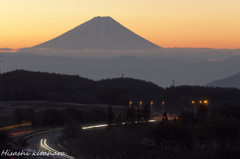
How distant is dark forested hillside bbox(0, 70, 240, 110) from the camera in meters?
127

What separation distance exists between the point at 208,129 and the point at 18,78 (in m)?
116

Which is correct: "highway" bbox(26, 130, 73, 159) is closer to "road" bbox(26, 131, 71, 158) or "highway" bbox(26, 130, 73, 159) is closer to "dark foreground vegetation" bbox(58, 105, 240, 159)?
"road" bbox(26, 131, 71, 158)

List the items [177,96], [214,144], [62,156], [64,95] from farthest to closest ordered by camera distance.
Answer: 1. [177,96]
2. [64,95]
3. [214,144]
4. [62,156]

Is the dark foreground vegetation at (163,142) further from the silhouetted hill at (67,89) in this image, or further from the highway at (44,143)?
the silhouetted hill at (67,89)

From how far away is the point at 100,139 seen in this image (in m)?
35.9

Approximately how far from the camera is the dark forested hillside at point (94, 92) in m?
127

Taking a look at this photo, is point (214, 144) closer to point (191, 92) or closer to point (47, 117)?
point (47, 117)

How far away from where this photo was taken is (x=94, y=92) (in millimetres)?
146875

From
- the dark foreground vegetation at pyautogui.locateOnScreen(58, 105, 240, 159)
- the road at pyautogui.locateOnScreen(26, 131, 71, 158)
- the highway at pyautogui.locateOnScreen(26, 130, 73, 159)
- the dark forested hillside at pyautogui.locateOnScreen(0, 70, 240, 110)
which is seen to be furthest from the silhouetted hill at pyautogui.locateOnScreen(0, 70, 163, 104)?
the dark foreground vegetation at pyautogui.locateOnScreen(58, 105, 240, 159)

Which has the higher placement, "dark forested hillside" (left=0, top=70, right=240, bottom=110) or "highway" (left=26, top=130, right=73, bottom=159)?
"dark forested hillside" (left=0, top=70, right=240, bottom=110)

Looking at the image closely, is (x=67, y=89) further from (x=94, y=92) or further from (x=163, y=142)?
(x=163, y=142)

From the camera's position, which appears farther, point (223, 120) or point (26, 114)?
point (26, 114)

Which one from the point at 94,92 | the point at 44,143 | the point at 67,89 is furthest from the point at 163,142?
the point at 94,92

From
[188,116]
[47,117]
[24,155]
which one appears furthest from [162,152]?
[47,117]
